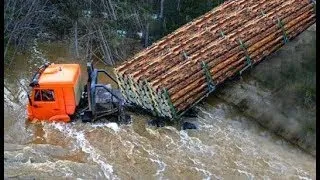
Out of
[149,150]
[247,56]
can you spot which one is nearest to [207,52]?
[247,56]

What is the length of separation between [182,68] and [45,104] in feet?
12.5

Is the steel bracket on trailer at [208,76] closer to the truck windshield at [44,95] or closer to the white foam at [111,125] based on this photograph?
the white foam at [111,125]

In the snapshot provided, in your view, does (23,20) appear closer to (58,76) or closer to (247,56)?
(58,76)

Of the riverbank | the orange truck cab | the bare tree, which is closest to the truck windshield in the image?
the orange truck cab

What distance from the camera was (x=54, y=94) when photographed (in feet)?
44.8

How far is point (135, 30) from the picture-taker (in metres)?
18.4

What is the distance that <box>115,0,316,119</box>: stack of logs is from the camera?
46.5ft

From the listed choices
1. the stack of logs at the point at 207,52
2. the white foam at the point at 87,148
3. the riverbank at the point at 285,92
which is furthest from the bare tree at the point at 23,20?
the riverbank at the point at 285,92

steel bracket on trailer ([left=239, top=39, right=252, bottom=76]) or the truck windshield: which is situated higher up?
steel bracket on trailer ([left=239, top=39, right=252, bottom=76])

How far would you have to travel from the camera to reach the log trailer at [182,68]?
13875mm

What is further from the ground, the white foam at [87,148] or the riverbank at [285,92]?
the riverbank at [285,92]

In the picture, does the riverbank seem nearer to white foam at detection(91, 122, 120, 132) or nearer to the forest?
the forest

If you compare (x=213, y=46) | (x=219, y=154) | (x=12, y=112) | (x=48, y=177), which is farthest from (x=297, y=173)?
(x=12, y=112)

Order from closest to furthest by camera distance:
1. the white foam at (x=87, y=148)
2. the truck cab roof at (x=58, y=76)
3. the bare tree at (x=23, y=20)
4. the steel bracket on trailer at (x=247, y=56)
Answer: the white foam at (x=87, y=148) < the truck cab roof at (x=58, y=76) < the steel bracket on trailer at (x=247, y=56) < the bare tree at (x=23, y=20)
